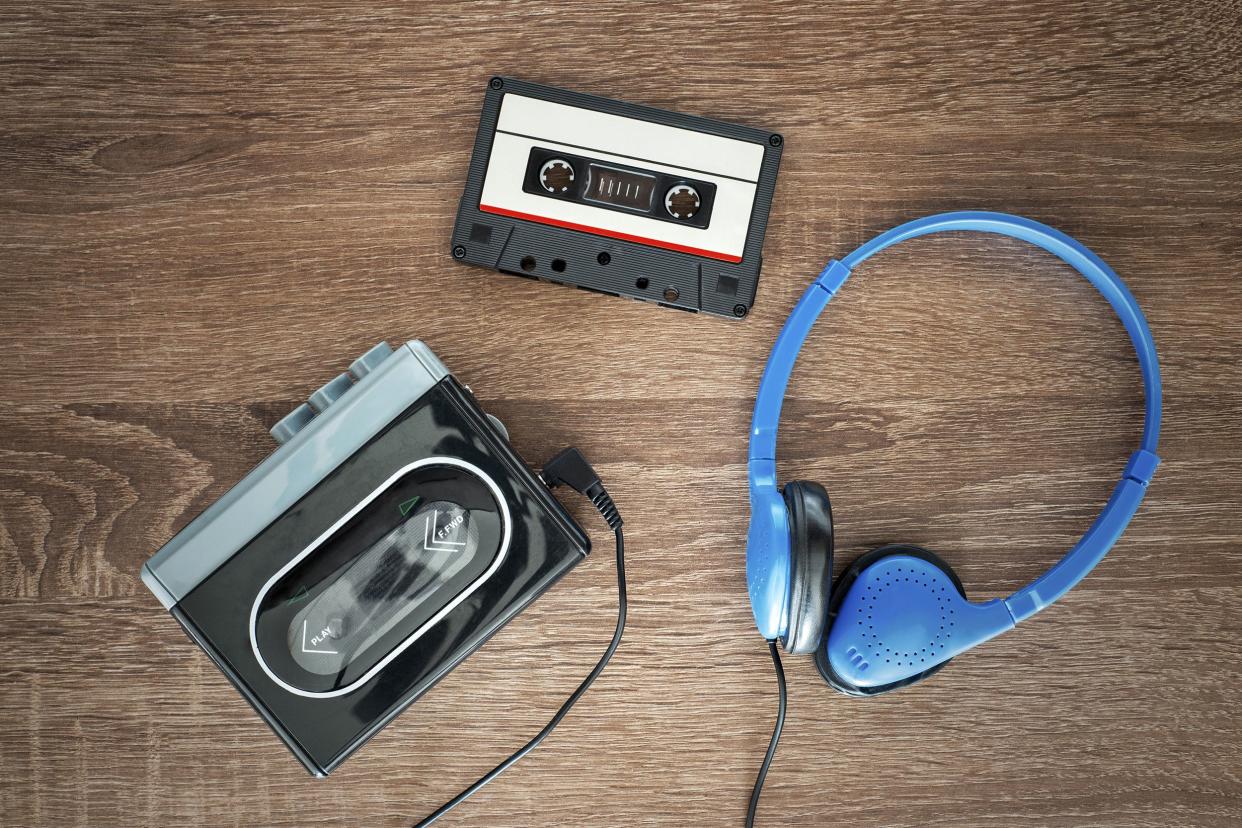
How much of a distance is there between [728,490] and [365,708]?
426 mm

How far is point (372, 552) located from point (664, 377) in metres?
0.35

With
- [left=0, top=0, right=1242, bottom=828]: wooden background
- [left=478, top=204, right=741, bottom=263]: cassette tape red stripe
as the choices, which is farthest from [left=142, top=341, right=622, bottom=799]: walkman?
[left=478, top=204, right=741, bottom=263]: cassette tape red stripe

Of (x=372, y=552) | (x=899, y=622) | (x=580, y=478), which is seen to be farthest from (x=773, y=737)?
(x=372, y=552)

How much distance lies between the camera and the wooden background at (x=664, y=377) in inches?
36.7

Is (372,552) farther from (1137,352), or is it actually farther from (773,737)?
(1137,352)

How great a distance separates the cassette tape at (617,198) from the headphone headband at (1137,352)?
0.09 metres

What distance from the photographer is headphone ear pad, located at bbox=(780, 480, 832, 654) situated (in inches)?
30.8

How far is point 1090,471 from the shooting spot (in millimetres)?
951

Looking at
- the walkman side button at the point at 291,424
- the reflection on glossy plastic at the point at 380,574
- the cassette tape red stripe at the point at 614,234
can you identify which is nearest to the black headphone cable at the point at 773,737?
the reflection on glossy plastic at the point at 380,574

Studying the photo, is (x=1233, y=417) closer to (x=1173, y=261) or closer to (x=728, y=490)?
(x=1173, y=261)

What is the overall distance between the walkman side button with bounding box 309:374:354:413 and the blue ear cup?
1.80 feet

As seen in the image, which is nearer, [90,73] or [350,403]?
[350,403]

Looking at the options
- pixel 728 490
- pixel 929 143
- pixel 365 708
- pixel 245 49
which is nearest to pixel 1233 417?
pixel 929 143

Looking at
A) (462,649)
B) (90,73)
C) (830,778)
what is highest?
(90,73)
